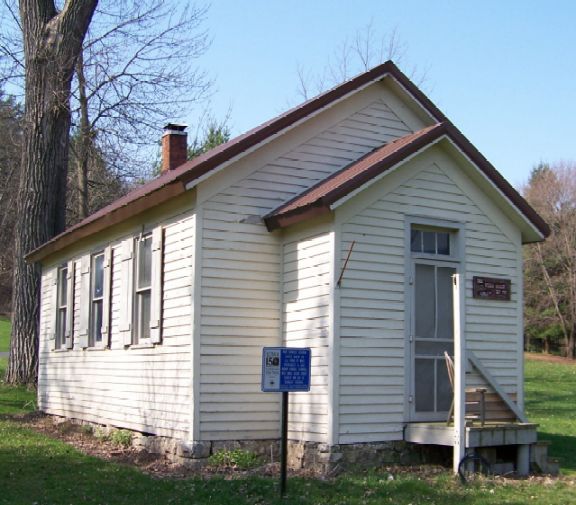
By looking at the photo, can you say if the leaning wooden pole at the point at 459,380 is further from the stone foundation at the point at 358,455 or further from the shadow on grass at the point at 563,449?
the shadow on grass at the point at 563,449

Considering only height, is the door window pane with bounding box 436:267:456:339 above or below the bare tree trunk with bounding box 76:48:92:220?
below

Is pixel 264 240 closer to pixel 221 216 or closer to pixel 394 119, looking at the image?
pixel 221 216

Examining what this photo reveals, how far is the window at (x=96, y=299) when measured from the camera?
15438 millimetres

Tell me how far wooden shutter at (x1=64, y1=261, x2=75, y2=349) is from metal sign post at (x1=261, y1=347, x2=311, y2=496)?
357 inches

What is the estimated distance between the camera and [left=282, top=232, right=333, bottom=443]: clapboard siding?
10758 mm

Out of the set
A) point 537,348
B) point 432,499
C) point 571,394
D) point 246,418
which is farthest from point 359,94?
point 537,348

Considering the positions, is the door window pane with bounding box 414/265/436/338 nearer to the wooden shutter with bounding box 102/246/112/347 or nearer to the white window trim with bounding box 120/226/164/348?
the white window trim with bounding box 120/226/164/348

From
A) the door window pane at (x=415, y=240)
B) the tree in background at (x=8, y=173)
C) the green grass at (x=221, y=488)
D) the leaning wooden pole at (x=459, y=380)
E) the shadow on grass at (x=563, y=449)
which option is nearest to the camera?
the green grass at (x=221, y=488)

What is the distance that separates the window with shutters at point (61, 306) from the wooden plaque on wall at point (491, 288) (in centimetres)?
926

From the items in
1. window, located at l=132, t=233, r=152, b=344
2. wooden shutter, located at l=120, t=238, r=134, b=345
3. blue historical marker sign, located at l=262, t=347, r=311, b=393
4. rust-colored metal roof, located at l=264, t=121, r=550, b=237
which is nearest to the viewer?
blue historical marker sign, located at l=262, t=347, r=311, b=393

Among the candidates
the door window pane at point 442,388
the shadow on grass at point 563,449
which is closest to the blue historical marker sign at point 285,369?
the door window pane at point 442,388

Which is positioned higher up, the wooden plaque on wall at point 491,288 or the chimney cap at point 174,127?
the chimney cap at point 174,127

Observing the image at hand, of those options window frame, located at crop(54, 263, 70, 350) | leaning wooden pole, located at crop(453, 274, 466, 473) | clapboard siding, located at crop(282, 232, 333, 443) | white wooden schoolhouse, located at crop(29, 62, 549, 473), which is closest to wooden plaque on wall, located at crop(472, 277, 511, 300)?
white wooden schoolhouse, located at crop(29, 62, 549, 473)

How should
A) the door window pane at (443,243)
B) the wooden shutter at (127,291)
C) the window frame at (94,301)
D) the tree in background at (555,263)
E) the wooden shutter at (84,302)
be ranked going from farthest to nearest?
the tree in background at (555,263)
the wooden shutter at (84,302)
the window frame at (94,301)
the wooden shutter at (127,291)
the door window pane at (443,243)
